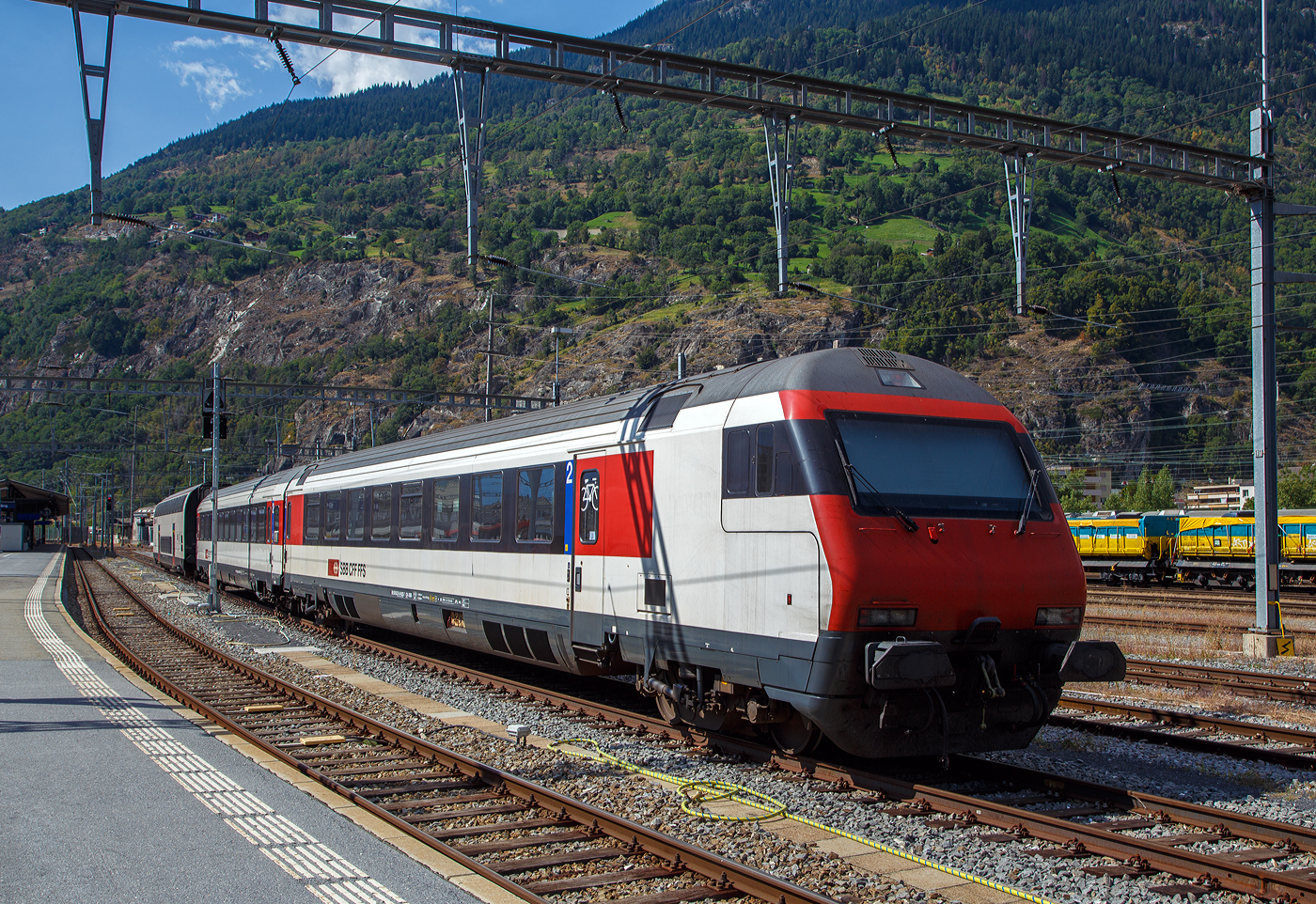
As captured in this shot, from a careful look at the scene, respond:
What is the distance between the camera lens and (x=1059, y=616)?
8.16 m

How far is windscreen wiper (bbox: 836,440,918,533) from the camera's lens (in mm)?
7555

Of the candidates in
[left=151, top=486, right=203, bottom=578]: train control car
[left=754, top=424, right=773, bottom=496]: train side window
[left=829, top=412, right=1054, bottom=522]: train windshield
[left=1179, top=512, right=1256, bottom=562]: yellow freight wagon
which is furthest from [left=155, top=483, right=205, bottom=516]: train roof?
[left=1179, top=512, right=1256, bottom=562]: yellow freight wagon

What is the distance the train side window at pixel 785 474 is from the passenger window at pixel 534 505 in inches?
160

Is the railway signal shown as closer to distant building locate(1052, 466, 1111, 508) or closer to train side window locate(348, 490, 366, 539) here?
train side window locate(348, 490, 366, 539)

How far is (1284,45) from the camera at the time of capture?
15000 cm

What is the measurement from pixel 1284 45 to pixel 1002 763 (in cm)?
17931

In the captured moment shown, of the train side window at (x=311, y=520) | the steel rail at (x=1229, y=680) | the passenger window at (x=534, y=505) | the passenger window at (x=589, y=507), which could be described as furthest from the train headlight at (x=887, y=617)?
the train side window at (x=311, y=520)

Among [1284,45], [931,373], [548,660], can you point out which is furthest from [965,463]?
[1284,45]

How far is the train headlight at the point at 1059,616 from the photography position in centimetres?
808

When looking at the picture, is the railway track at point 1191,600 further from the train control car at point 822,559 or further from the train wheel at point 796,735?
the train wheel at point 796,735

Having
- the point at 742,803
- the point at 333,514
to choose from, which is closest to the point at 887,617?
the point at 742,803

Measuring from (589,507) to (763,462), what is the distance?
9.86 ft

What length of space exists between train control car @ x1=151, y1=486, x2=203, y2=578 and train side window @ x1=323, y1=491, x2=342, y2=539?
22540 millimetres

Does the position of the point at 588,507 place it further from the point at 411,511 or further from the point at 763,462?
the point at 411,511
